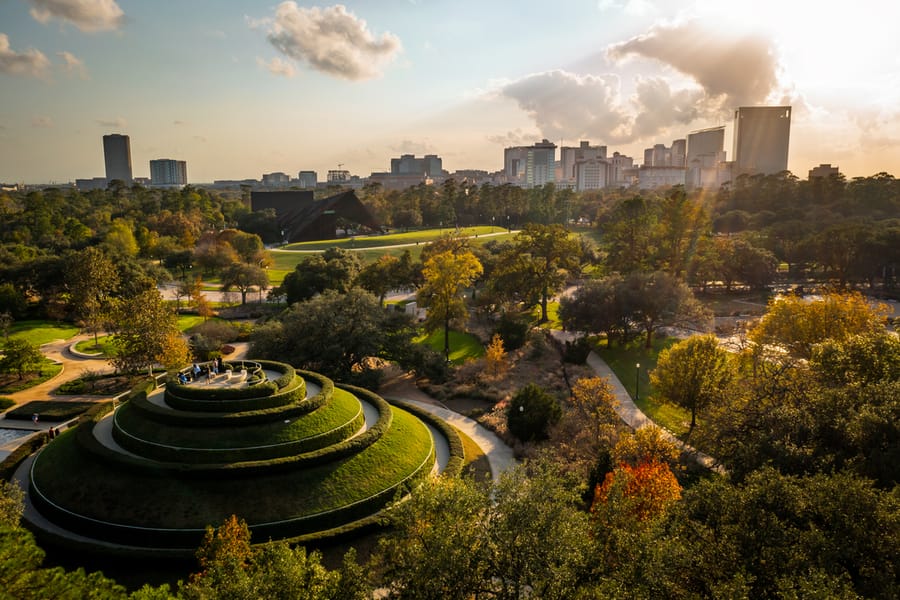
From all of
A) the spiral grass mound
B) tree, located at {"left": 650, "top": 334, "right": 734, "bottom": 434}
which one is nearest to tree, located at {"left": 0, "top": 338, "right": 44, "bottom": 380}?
the spiral grass mound

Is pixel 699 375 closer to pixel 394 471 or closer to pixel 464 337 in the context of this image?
pixel 394 471

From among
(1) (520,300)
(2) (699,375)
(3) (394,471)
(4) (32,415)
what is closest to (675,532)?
(3) (394,471)

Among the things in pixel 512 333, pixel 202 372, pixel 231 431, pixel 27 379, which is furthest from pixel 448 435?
pixel 27 379

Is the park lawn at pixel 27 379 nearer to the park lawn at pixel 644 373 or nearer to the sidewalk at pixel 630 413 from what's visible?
the sidewalk at pixel 630 413

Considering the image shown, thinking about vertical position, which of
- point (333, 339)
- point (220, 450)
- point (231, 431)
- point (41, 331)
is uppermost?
point (333, 339)

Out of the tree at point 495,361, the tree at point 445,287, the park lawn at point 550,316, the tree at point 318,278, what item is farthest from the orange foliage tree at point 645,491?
the tree at point 318,278

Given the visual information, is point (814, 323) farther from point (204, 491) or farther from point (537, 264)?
point (204, 491)
